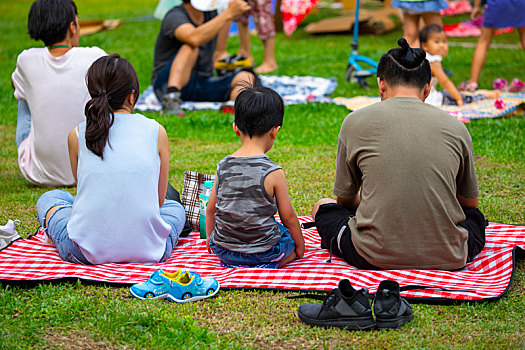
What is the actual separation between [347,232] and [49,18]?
8.90 feet

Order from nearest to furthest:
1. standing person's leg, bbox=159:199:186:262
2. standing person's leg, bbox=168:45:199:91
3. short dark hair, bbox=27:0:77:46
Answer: standing person's leg, bbox=159:199:186:262, short dark hair, bbox=27:0:77:46, standing person's leg, bbox=168:45:199:91

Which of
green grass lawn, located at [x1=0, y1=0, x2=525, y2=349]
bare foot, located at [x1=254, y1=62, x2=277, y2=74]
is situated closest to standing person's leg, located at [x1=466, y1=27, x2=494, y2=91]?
green grass lawn, located at [x1=0, y1=0, x2=525, y2=349]

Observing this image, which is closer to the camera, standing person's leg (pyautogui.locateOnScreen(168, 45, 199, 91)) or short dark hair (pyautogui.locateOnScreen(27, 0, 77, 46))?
short dark hair (pyautogui.locateOnScreen(27, 0, 77, 46))

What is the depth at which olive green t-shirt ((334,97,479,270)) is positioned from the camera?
301cm

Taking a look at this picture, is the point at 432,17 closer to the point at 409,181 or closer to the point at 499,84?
the point at 499,84

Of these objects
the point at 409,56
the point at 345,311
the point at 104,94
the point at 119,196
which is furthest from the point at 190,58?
the point at 345,311

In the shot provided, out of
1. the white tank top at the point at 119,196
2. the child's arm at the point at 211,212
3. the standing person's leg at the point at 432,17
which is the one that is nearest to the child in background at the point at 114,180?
the white tank top at the point at 119,196

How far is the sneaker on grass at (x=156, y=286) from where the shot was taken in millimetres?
2951

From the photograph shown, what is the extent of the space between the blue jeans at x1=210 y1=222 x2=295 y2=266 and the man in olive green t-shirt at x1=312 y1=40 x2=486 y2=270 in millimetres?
330

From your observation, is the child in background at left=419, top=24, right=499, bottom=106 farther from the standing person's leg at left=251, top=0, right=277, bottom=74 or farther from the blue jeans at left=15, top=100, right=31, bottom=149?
the blue jeans at left=15, top=100, right=31, bottom=149

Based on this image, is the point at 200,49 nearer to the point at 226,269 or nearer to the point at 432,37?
the point at 432,37

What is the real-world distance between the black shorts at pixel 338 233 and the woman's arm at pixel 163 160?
856 mm

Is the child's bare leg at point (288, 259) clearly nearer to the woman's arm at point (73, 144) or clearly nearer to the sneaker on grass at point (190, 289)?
→ the sneaker on grass at point (190, 289)

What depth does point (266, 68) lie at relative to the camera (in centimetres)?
974
